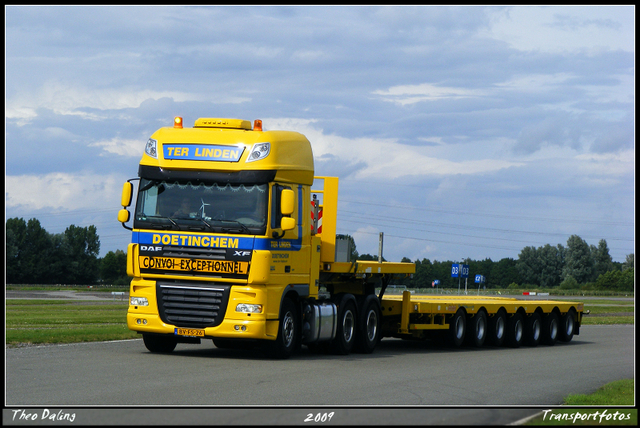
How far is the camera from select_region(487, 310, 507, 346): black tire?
20.7m

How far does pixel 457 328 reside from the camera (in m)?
19.7

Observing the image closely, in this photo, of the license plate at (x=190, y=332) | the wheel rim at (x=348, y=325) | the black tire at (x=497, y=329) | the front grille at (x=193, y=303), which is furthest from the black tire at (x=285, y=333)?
the black tire at (x=497, y=329)

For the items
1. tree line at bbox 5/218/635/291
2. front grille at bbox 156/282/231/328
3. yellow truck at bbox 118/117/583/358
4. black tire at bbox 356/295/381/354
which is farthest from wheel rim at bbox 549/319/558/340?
tree line at bbox 5/218/635/291

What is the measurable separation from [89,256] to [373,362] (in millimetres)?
98022

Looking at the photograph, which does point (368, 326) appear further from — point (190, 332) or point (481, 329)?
point (190, 332)

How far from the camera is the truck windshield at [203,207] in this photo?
13844 mm

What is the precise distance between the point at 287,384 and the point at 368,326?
260 inches

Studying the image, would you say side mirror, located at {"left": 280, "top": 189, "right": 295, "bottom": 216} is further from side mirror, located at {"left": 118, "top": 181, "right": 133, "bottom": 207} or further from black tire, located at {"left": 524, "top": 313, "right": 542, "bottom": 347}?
black tire, located at {"left": 524, "top": 313, "right": 542, "bottom": 347}

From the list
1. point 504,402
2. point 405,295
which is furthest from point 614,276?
point 504,402

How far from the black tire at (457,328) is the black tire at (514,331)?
1824 mm

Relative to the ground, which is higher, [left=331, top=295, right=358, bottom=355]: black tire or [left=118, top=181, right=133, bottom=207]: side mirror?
[left=118, top=181, right=133, bottom=207]: side mirror

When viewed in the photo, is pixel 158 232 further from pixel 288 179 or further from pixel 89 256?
pixel 89 256

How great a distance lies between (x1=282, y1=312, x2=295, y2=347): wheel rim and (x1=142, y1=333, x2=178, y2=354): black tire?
6.54ft

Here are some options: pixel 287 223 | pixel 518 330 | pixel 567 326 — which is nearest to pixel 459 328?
pixel 518 330
